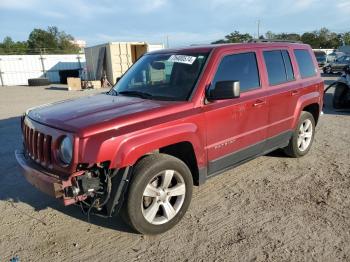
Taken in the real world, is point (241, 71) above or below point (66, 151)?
above

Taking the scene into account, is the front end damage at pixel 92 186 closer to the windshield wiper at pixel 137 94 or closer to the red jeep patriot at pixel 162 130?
the red jeep patriot at pixel 162 130

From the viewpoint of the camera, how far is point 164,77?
451cm

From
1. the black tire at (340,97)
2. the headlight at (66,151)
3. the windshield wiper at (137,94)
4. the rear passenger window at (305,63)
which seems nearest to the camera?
the headlight at (66,151)

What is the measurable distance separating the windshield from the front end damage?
120 cm

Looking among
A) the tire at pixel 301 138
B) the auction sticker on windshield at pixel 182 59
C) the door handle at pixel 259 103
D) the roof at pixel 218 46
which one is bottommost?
the tire at pixel 301 138

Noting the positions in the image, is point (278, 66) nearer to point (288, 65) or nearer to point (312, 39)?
point (288, 65)

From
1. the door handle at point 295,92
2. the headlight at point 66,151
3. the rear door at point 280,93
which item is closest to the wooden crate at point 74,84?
the rear door at point 280,93

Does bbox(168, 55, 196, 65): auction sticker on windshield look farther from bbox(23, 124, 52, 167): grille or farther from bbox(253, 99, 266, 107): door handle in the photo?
bbox(23, 124, 52, 167): grille

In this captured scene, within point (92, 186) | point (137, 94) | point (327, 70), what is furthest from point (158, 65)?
point (327, 70)

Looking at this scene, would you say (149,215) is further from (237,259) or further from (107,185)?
(237,259)

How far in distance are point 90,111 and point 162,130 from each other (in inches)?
32.1

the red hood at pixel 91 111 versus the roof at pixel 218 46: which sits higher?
the roof at pixel 218 46

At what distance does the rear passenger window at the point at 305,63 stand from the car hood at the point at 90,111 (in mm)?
2879

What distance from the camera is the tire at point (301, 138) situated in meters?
5.85
